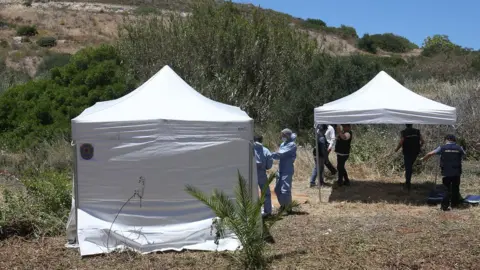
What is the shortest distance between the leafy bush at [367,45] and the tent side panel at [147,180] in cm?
5292

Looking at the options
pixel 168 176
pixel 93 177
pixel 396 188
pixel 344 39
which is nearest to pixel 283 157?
pixel 168 176

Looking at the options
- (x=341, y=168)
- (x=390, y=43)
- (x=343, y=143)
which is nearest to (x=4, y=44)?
(x=390, y=43)

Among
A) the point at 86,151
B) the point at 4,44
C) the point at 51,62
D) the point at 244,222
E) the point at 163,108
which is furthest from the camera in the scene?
the point at 4,44

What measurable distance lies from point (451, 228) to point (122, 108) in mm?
5610

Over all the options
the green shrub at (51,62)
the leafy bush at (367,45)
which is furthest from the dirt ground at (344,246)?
the leafy bush at (367,45)

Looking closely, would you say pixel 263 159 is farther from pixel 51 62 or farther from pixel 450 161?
pixel 51 62

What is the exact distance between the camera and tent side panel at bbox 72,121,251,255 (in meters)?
7.93

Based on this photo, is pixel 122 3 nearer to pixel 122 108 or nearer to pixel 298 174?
pixel 298 174

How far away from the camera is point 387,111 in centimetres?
1131

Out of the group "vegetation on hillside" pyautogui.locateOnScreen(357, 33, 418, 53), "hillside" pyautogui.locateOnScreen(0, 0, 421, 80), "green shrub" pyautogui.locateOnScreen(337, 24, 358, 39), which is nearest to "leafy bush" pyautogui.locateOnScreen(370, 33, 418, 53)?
"vegetation on hillside" pyautogui.locateOnScreen(357, 33, 418, 53)

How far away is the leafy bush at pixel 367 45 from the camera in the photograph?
58562 mm

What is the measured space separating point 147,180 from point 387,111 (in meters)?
5.56

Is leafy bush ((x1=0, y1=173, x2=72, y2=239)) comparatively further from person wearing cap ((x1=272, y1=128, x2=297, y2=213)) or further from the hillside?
the hillside

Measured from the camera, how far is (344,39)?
6097cm
